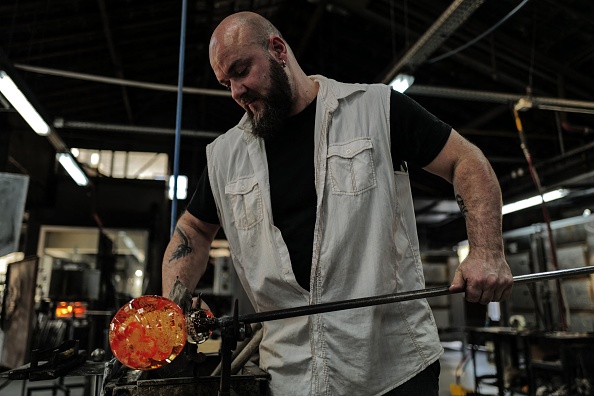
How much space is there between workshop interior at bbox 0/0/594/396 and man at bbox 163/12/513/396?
191mm

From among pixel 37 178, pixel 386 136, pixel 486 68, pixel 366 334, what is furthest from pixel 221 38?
pixel 37 178

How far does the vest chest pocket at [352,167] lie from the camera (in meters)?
1.33

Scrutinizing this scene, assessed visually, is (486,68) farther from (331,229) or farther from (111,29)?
(331,229)

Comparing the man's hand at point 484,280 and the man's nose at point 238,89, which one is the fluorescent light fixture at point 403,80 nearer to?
the man's nose at point 238,89

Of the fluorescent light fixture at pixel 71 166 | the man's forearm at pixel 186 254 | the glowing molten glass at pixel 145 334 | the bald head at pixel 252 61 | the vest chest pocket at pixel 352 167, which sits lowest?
the glowing molten glass at pixel 145 334

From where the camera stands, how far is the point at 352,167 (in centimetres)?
135

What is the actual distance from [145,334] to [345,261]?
1.78ft

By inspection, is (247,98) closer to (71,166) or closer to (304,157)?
(304,157)

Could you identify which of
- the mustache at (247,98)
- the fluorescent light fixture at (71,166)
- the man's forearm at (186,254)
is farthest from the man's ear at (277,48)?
the fluorescent light fixture at (71,166)

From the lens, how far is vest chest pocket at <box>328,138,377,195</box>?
1.33 m

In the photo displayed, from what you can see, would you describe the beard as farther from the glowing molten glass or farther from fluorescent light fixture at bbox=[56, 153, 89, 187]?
fluorescent light fixture at bbox=[56, 153, 89, 187]

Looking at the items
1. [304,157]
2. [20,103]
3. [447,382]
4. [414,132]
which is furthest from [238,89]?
[447,382]

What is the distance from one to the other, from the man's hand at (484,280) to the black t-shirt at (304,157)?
0.37 meters

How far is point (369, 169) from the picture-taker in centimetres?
134
